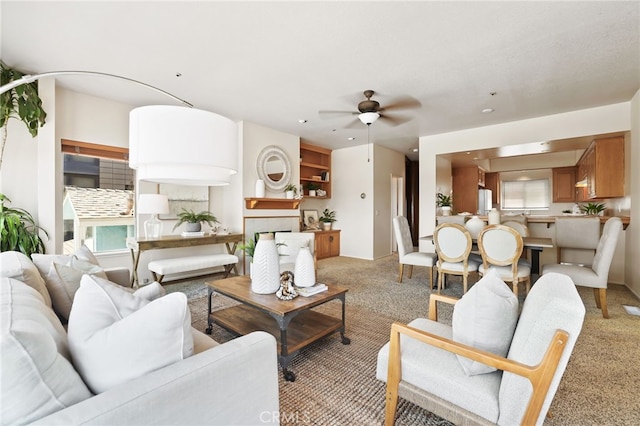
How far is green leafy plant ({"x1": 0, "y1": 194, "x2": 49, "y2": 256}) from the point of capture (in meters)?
2.77

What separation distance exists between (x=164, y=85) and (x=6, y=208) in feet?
6.91

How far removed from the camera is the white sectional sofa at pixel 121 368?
70 centimetres

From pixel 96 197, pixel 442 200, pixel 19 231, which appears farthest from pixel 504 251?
pixel 96 197

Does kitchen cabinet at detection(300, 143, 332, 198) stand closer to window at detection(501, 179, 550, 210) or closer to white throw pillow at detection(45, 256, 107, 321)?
white throw pillow at detection(45, 256, 107, 321)

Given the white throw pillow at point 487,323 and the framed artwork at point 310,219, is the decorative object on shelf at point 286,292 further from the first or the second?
the framed artwork at point 310,219

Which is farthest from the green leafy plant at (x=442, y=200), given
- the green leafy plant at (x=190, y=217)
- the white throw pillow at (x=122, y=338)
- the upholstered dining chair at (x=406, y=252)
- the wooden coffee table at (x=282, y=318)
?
the white throw pillow at (x=122, y=338)

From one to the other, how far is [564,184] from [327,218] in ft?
19.2

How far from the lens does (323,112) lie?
4.25 meters

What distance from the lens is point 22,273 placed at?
1402 mm

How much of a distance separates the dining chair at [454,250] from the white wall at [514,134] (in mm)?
1809

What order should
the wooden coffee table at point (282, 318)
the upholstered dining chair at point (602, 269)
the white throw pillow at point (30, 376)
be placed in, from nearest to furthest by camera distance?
the white throw pillow at point (30, 376) → the wooden coffee table at point (282, 318) → the upholstered dining chair at point (602, 269)

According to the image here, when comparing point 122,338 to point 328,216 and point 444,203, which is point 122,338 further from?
point 328,216

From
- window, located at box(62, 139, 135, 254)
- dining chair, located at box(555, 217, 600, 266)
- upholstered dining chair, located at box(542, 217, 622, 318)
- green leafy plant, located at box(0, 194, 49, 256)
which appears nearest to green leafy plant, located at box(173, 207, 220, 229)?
window, located at box(62, 139, 135, 254)

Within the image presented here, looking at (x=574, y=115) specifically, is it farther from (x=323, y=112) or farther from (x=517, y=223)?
(x=323, y=112)
